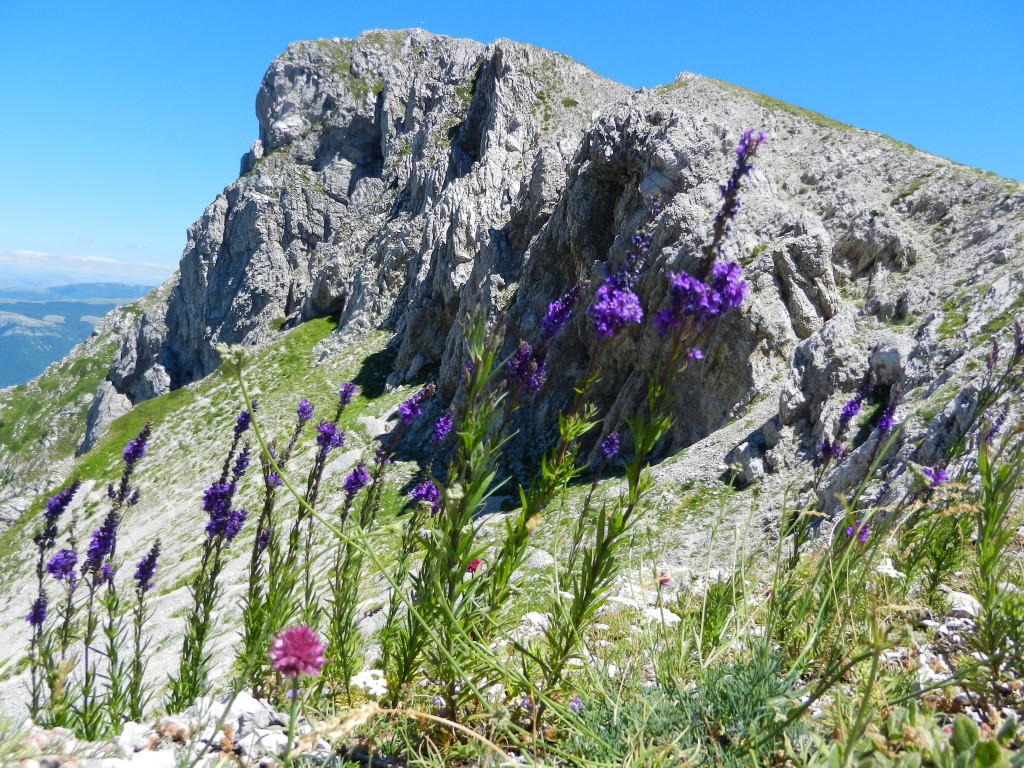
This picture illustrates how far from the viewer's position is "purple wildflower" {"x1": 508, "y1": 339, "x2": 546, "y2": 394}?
364 centimetres

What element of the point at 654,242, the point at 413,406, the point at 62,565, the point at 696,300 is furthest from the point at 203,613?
the point at 654,242

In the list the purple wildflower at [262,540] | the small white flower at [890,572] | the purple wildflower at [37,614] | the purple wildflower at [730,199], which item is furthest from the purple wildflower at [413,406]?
the purple wildflower at [37,614]

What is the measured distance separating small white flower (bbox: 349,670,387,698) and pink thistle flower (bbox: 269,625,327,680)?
227 cm

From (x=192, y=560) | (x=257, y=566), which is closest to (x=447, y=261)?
(x=192, y=560)

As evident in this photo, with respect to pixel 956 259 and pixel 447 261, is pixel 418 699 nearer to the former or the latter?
pixel 956 259

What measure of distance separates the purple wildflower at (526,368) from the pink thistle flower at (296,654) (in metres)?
2.14

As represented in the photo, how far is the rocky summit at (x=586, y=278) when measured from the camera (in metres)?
16.6

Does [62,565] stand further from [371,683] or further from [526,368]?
[526,368]

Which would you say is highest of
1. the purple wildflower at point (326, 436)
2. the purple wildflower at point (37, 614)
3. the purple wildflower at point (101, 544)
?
the purple wildflower at point (326, 436)

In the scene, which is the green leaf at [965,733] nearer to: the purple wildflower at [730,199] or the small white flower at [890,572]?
the purple wildflower at [730,199]

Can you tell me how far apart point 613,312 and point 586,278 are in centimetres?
69

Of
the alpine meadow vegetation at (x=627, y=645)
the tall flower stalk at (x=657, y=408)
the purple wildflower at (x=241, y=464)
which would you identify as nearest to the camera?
the alpine meadow vegetation at (x=627, y=645)

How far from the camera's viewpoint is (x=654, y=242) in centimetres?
2452

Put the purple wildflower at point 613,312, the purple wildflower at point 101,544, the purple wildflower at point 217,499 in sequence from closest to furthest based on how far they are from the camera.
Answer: the purple wildflower at point 613,312
the purple wildflower at point 217,499
the purple wildflower at point 101,544
